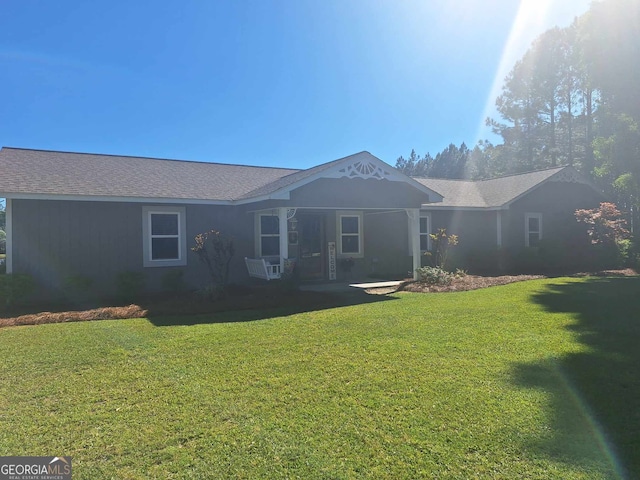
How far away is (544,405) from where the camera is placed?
388cm

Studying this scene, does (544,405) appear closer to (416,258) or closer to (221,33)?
(416,258)

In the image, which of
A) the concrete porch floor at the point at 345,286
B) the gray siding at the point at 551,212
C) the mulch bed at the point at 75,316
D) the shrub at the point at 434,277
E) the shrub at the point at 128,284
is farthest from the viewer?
the gray siding at the point at 551,212

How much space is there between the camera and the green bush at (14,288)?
922cm

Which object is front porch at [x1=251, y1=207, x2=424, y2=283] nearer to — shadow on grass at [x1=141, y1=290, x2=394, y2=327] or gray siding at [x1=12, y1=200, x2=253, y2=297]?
gray siding at [x1=12, y1=200, x2=253, y2=297]

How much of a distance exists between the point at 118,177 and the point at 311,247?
616 cm

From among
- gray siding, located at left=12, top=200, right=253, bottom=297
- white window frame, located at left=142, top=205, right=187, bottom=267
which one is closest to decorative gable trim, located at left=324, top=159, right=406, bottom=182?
gray siding, located at left=12, top=200, right=253, bottom=297

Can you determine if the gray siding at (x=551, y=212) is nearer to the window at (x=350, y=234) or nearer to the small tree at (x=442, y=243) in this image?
the small tree at (x=442, y=243)

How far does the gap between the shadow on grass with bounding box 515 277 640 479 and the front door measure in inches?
303

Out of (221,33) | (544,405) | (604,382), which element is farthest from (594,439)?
(221,33)

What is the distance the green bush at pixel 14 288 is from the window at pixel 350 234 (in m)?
8.77

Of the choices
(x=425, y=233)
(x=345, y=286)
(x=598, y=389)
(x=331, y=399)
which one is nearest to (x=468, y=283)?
(x=345, y=286)

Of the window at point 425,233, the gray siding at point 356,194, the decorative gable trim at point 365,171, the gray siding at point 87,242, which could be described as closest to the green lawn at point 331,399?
the gray siding at point 87,242

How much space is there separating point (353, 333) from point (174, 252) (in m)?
7.05

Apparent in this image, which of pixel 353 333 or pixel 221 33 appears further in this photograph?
pixel 221 33
